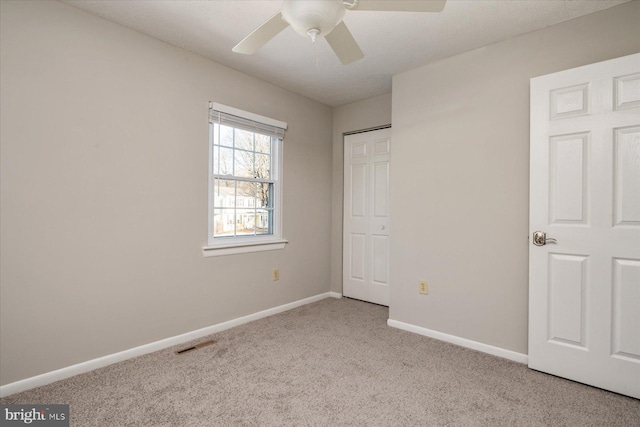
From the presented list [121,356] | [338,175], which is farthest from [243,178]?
[121,356]

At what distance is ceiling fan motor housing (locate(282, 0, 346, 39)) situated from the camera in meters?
1.20

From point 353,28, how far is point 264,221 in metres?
2.03

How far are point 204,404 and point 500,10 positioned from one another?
3.08 metres

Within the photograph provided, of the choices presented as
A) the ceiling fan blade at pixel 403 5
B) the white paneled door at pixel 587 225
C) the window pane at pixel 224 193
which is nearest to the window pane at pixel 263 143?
the window pane at pixel 224 193

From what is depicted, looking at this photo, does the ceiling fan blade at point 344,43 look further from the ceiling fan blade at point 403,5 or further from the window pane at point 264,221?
the window pane at point 264,221

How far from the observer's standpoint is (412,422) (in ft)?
5.56

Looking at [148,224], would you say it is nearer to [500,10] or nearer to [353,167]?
[353,167]

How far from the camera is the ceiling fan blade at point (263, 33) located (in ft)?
4.79

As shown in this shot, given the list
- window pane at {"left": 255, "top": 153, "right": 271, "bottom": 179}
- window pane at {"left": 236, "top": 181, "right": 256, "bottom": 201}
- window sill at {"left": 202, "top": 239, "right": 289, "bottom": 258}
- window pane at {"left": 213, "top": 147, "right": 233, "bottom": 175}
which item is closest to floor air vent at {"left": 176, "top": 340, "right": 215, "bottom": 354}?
window sill at {"left": 202, "top": 239, "right": 289, "bottom": 258}

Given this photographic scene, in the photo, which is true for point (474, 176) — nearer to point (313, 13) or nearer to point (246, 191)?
point (313, 13)

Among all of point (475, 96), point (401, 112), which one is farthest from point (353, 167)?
point (475, 96)

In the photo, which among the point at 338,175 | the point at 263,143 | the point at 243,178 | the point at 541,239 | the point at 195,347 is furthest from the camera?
the point at 338,175

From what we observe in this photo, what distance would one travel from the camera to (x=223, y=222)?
3.09 m

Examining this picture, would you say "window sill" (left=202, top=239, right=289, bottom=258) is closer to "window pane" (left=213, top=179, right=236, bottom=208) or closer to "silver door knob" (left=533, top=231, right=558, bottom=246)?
"window pane" (left=213, top=179, right=236, bottom=208)
